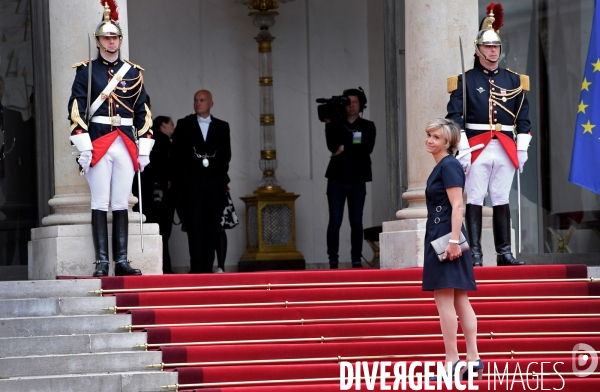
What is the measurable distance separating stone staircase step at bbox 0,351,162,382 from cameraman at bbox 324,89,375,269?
483 centimetres

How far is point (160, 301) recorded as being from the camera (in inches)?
388

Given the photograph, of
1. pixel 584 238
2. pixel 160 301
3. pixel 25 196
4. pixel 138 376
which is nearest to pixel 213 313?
pixel 160 301

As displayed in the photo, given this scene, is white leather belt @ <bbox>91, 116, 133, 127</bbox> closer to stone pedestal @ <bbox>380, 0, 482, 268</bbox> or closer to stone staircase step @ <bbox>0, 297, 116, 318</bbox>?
stone staircase step @ <bbox>0, 297, 116, 318</bbox>

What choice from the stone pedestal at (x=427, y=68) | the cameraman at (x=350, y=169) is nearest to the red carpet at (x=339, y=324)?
the stone pedestal at (x=427, y=68)

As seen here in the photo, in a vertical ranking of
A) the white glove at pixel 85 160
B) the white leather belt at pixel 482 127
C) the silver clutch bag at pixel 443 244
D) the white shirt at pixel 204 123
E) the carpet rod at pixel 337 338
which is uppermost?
the white shirt at pixel 204 123

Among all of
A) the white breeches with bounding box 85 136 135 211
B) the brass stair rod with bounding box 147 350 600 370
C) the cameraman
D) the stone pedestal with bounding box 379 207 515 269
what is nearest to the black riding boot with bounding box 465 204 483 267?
the stone pedestal with bounding box 379 207 515 269

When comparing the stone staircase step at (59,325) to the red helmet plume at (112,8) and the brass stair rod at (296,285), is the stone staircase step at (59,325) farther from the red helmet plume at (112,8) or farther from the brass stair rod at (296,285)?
the red helmet plume at (112,8)

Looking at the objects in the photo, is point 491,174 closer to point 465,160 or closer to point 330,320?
point 465,160

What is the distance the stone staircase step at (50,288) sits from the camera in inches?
392

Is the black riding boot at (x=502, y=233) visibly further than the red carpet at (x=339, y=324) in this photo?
Yes

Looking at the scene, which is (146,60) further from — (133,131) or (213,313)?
(213,313)

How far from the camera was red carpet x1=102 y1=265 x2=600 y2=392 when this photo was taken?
8.77 m

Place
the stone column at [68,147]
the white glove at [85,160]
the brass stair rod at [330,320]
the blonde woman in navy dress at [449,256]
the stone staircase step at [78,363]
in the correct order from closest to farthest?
the blonde woman in navy dress at [449,256] → the stone staircase step at [78,363] → the brass stair rod at [330,320] → the white glove at [85,160] → the stone column at [68,147]

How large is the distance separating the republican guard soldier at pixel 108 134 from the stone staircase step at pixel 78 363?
176cm
